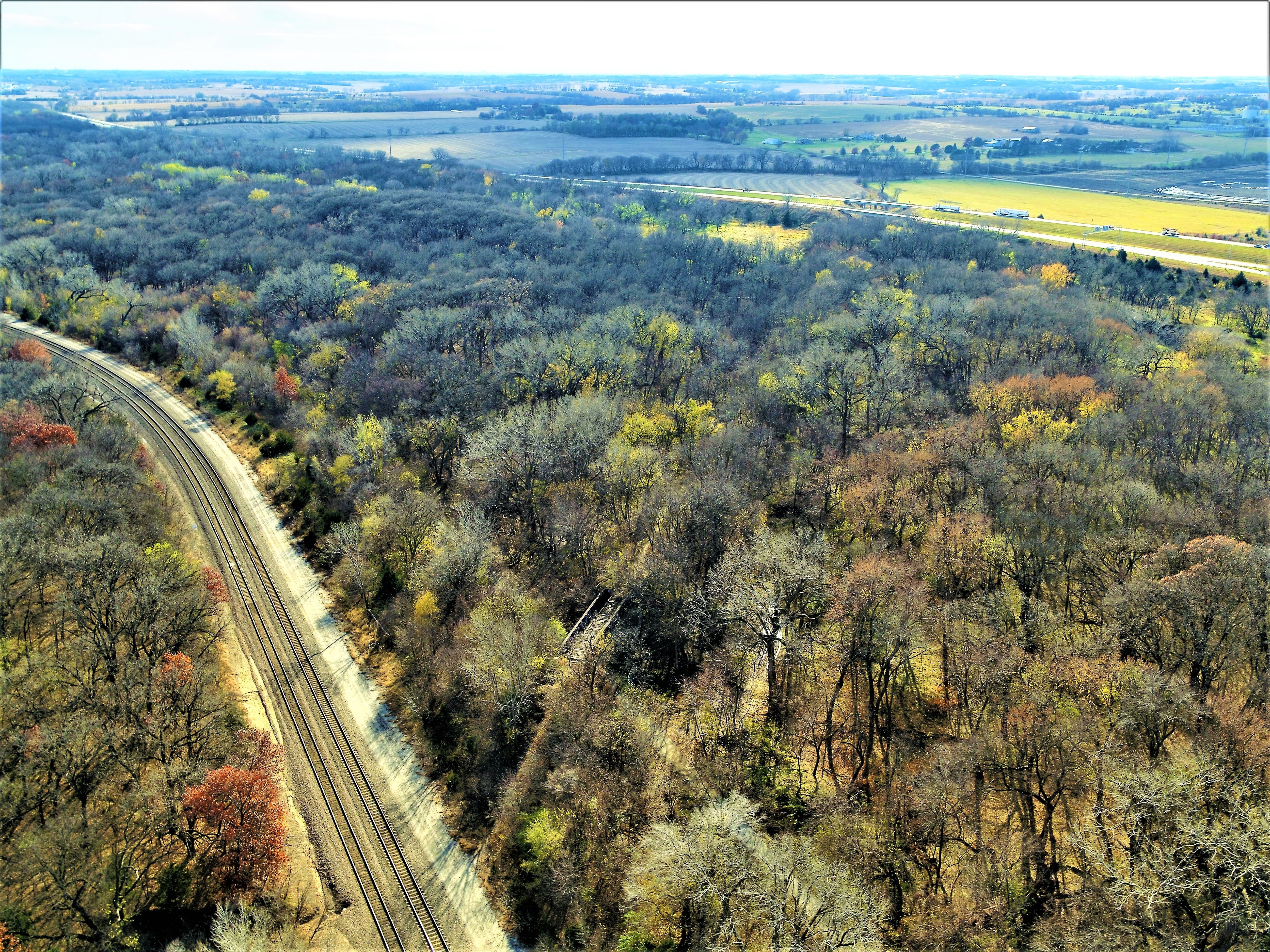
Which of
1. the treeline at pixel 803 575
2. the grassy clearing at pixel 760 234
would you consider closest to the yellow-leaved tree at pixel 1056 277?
the treeline at pixel 803 575

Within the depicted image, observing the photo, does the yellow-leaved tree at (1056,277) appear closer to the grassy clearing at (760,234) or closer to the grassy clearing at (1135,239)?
the grassy clearing at (1135,239)

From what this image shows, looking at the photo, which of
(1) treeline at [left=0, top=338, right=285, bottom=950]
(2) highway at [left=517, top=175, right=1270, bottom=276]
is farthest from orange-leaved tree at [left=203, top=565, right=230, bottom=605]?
(2) highway at [left=517, top=175, right=1270, bottom=276]

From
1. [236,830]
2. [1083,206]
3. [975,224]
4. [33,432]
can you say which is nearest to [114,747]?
[236,830]

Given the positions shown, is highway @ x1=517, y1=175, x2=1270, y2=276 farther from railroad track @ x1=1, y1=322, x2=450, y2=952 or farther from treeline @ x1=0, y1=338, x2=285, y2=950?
treeline @ x1=0, y1=338, x2=285, y2=950

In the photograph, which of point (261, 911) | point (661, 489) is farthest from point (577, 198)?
point (261, 911)

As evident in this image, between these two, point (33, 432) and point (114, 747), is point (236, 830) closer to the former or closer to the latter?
point (114, 747)
